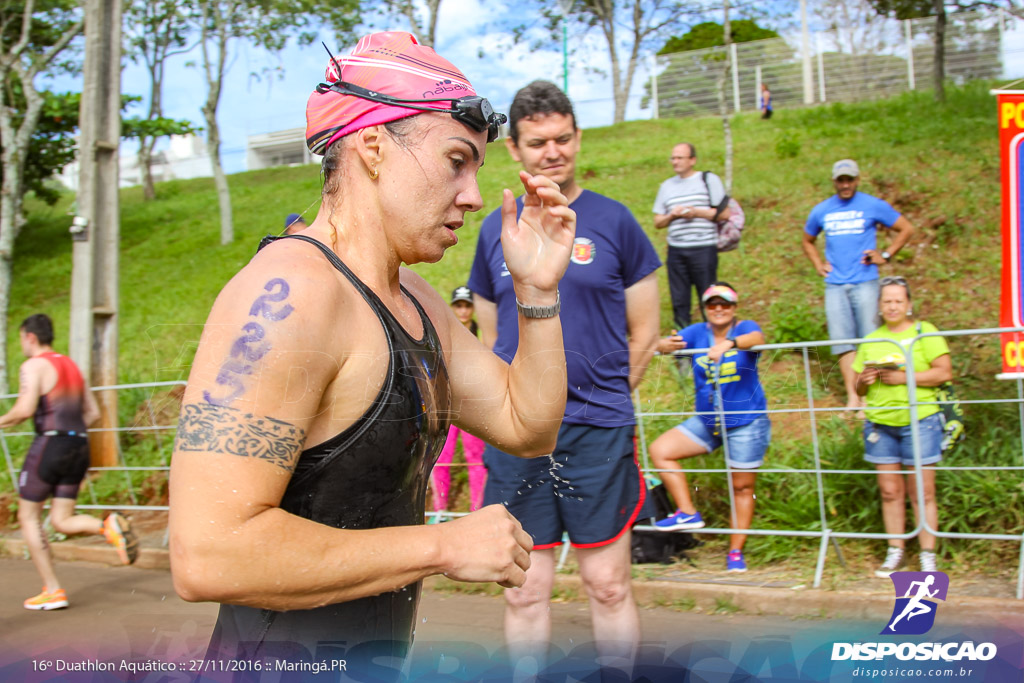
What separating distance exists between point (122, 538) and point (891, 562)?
4793 millimetres

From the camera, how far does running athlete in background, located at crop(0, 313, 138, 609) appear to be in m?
5.66

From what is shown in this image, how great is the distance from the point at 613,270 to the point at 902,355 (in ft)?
6.68

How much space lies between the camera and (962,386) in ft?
16.7

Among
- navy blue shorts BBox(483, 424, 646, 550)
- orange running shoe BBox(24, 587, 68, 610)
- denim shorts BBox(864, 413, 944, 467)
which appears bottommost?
orange running shoe BBox(24, 587, 68, 610)

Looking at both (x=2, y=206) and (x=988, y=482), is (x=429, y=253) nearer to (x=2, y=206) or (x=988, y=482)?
(x=988, y=482)

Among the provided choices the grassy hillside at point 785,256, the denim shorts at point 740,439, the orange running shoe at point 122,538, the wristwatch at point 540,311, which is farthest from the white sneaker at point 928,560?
the orange running shoe at point 122,538

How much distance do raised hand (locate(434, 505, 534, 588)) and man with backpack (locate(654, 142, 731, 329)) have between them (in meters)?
5.94

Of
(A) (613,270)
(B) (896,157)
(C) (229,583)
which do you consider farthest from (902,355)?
(B) (896,157)

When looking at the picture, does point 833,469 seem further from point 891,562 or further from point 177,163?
point 177,163

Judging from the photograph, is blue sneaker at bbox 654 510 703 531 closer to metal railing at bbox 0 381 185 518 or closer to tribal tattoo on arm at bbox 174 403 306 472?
metal railing at bbox 0 381 185 518

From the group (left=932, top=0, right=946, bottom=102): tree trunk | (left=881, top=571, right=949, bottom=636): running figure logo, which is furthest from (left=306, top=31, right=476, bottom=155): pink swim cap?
(left=932, top=0, right=946, bottom=102): tree trunk

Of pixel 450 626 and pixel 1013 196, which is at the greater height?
pixel 1013 196

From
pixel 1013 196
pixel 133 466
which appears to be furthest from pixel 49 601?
A: pixel 1013 196

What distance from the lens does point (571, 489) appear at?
10.4 feet
